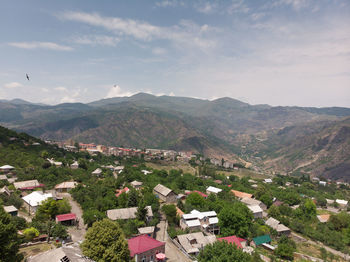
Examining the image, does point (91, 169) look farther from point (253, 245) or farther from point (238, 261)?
point (238, 261)

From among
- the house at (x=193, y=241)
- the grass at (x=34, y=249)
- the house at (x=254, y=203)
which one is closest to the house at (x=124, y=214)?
the house at (x=193, y=241)

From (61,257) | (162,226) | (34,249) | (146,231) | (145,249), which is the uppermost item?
(61,257)

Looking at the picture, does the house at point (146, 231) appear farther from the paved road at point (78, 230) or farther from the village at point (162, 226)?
the paved road at point (78, 230)

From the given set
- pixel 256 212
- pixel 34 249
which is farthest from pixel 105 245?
pixel 256 212

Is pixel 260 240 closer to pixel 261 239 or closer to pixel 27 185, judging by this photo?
pixel 261 239

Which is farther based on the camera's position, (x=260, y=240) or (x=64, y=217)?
(x=260, y=240)

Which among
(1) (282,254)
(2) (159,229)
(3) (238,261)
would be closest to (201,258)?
(3) (238,261)
